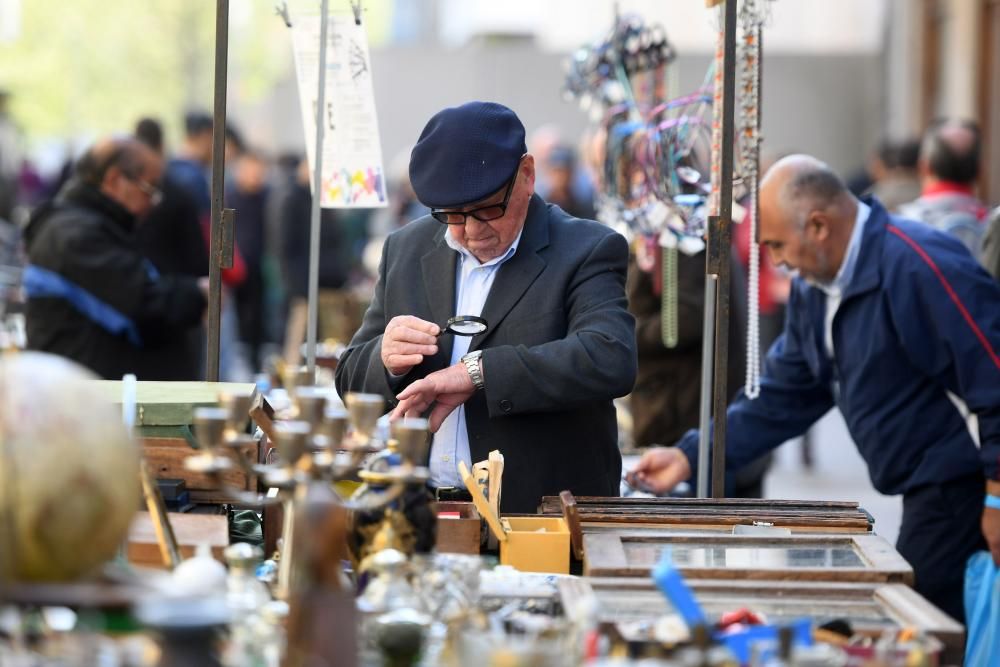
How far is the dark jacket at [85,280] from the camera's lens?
554cm

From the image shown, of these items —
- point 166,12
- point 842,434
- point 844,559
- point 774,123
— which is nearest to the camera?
point 844,559

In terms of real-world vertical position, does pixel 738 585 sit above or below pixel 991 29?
below

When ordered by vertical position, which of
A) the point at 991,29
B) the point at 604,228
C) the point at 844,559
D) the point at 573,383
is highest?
the point at 991,29

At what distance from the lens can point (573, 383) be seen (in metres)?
2.95

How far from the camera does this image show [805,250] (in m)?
3.80

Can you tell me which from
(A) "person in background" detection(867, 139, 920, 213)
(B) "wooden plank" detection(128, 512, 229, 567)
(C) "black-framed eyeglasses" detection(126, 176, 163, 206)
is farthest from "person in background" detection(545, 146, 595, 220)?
(B) "wooden plank" detection(128, 512, 229, 567)

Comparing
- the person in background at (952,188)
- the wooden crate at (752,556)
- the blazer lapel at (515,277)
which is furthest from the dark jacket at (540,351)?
the person in background at (952,188)

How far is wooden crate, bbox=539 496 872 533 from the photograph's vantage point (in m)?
2.79

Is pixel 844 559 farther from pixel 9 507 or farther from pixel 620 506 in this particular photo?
pixel 9 507

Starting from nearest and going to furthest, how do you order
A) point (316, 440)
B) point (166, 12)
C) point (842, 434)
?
point (316, 440)
point (842, 434)
point (166, 12)

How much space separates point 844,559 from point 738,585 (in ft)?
0.93

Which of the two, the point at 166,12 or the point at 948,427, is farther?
the point at 166,12

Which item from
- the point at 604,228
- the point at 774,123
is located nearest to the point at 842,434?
the point at 774,123

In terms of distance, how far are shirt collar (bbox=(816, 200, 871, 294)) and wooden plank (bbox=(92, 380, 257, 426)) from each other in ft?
5.45
